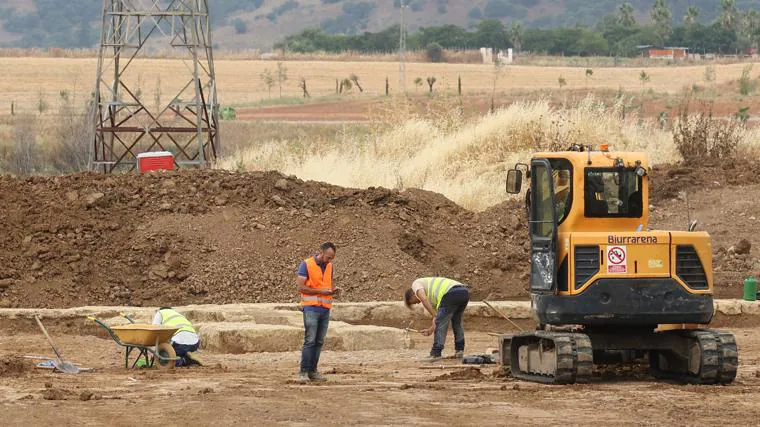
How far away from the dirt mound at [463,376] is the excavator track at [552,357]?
406mm

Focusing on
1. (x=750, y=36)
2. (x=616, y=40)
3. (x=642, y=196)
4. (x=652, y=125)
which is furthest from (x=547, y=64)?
(x=642, y=196)

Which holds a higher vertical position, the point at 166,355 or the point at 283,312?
the point at 166,355

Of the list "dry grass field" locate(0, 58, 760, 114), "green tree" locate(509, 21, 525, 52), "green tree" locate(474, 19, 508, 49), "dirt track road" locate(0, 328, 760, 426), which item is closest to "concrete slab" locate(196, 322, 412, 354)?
"dirt track road" locate(0, 328, 760, 426)

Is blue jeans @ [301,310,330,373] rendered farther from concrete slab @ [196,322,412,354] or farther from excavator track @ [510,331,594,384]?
concrete slab @ [196,322,412,354]

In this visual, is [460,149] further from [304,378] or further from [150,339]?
[304,378]

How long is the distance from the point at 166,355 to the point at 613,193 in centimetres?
540

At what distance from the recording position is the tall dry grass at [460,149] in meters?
31.6

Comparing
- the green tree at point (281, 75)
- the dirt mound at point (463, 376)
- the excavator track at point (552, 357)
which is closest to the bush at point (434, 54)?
the green tree at point (281, 75)

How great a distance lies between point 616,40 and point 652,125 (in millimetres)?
123330

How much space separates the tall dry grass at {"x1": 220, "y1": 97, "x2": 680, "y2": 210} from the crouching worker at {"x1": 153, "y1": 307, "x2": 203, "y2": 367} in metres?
13.3

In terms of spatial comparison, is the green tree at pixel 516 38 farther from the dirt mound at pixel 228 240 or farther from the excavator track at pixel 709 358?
the excavator track at pixel 709 358

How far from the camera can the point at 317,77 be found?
96.6m

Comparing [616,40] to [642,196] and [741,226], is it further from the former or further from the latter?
[642,196]

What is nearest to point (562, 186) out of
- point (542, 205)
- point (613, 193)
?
point (542, 205)
